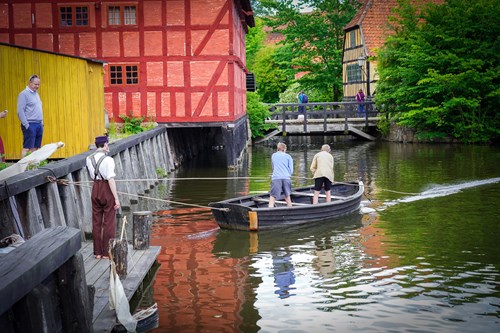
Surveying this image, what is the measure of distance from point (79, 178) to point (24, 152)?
1251 mm

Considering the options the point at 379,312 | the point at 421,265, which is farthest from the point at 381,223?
the point at 379,312

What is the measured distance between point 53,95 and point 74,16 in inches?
475

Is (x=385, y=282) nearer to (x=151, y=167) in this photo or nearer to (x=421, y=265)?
(x=421, y=265)

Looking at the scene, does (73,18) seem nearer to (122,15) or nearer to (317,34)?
(122,15)

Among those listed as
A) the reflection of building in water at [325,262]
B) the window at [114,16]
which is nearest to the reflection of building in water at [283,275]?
the reflection of building in water at [325,262]

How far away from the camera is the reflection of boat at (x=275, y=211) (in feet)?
58.0

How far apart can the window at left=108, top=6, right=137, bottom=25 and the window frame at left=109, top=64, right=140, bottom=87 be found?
1553mm

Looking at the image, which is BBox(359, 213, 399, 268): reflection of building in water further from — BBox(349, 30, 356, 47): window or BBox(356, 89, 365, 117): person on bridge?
BBox(349, 30, 356, 47): window

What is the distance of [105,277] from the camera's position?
38.1 feet

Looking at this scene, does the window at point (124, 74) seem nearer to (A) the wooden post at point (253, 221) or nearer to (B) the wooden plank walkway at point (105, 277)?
(A) the wooden post at point (253, 221)

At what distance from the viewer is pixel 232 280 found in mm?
13516

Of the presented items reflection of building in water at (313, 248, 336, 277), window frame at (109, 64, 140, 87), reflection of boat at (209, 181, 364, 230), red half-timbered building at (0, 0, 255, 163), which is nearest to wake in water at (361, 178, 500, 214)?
reflection of boat at (209, 181, 364, 230)

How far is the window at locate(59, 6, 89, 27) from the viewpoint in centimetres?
3070

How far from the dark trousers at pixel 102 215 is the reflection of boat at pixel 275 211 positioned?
5.11 metres
